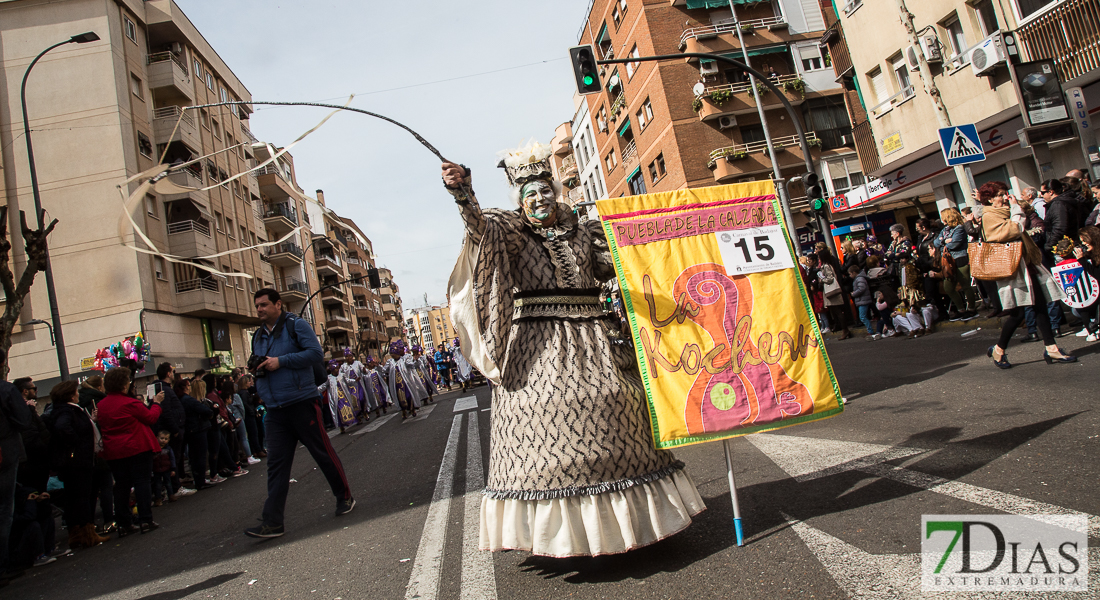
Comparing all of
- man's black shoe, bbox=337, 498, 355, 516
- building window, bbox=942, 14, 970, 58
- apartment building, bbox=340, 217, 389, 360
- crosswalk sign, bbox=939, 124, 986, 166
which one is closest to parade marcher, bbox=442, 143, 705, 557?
man's black shoe, bbox=337, 498, 355, 516

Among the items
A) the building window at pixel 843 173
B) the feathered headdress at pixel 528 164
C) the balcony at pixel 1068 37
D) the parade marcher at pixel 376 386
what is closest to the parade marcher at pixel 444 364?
the parade marcher at pixel 376 386

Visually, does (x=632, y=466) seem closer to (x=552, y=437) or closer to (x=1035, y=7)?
(x=552, y=437)

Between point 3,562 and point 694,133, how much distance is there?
33.5 metres

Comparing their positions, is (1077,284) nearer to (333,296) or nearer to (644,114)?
(644,114)

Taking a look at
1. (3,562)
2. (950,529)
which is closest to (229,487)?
(3,562)

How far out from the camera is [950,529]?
304cm

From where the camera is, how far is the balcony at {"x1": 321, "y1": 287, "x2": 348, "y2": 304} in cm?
5881

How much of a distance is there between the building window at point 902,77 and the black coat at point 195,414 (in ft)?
62.9

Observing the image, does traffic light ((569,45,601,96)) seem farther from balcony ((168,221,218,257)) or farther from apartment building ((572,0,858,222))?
apartment building ((572,0,858,222))

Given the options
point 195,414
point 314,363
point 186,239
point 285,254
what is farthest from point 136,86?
point 314,363

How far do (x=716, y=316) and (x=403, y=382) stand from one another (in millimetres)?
12549

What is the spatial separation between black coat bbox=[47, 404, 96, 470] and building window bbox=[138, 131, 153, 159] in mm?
24181

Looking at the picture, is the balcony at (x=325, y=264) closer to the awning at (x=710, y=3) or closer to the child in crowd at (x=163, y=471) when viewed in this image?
the awning at (x=710, y=3)

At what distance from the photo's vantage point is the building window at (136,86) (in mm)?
28641
